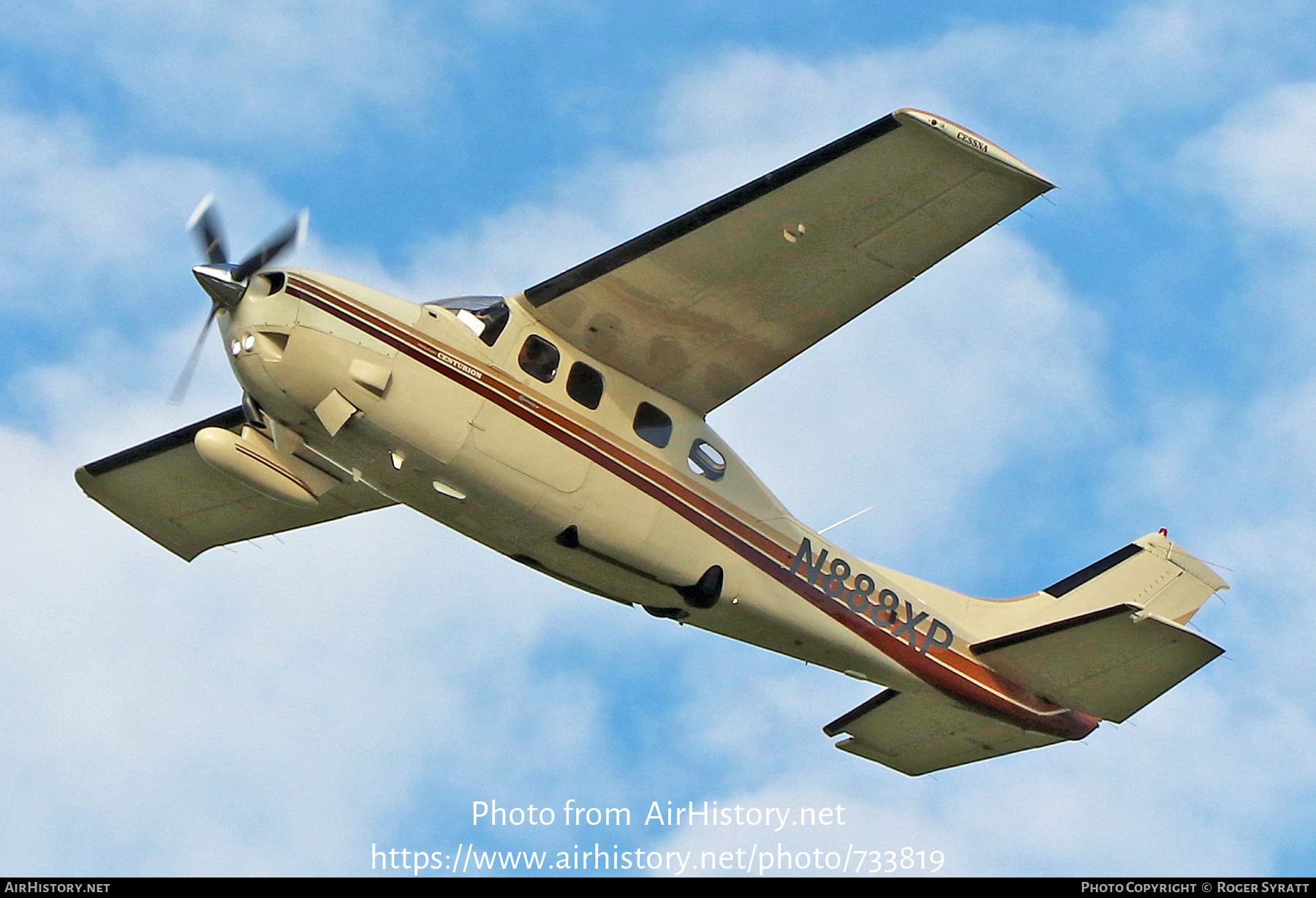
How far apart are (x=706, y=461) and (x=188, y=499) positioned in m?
7.91

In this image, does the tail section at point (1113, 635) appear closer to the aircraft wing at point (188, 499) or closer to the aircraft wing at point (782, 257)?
the aircraft wing at point (782, 257)

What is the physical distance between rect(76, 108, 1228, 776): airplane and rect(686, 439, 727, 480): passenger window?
31mm

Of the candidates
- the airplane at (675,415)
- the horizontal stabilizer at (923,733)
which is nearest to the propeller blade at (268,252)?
the airplane at (675,415)

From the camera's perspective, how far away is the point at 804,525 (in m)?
20.6

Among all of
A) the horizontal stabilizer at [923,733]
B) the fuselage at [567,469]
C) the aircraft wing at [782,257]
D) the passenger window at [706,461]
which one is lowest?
the horizontal stabilizer at [923,733]

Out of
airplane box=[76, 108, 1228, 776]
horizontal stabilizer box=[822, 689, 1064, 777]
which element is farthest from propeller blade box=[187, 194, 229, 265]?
horizontal stabilizer box=[822, 689, 1064, 777]

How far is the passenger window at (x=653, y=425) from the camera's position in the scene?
19.3 m

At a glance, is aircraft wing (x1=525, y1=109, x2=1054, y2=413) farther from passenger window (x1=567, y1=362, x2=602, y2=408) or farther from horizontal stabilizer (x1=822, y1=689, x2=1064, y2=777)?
horizontal stabilizer (x1=822, y1=689, x2=1064, y2=777)

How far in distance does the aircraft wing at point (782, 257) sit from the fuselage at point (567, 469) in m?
0.47

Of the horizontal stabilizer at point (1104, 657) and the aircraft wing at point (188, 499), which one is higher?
the aircraft wing at point (188, 499)

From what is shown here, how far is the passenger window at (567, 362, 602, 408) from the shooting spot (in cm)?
1886

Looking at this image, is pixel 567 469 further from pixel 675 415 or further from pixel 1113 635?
pixel 1113 635

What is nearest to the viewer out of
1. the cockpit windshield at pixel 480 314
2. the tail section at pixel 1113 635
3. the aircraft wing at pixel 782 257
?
the aircraft wing at pixel 782 257
